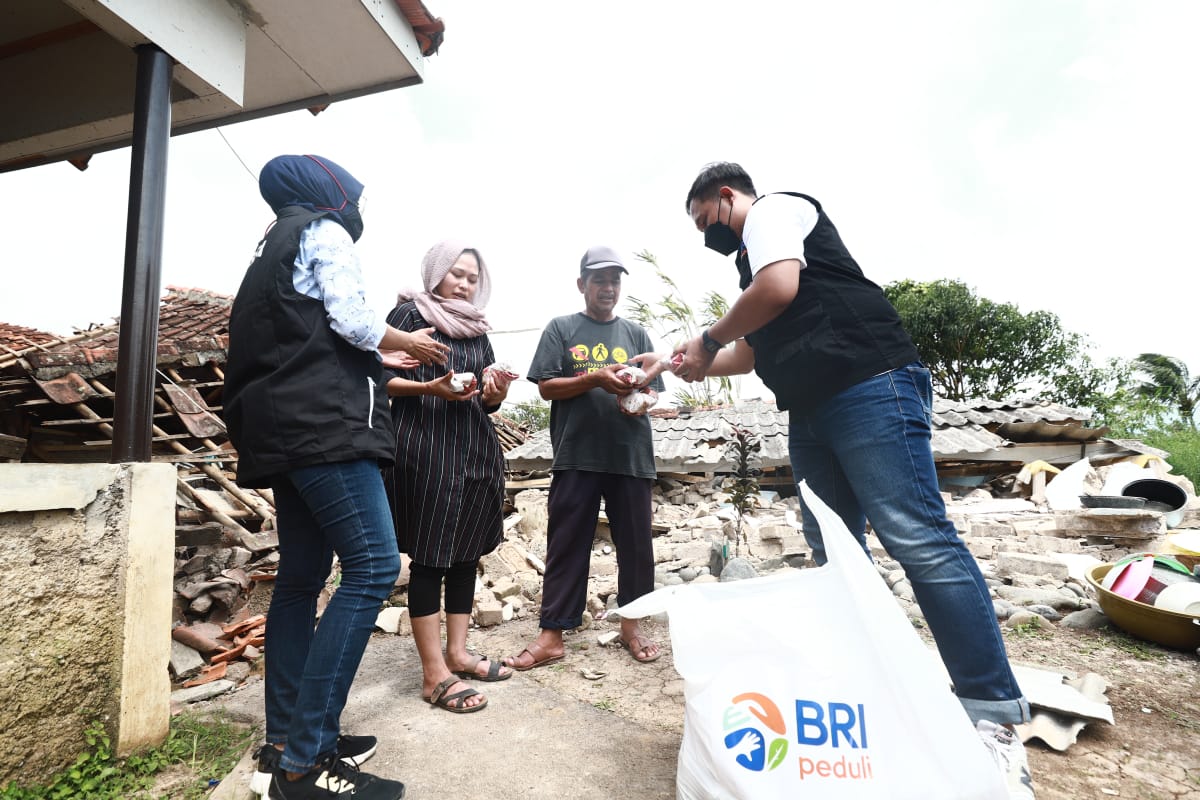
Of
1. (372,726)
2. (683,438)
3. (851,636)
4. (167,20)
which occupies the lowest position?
(372,726)

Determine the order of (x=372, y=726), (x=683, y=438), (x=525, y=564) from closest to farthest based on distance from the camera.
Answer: (x=372, y=726)
(x=525, y=564)
(x=683, y=438)

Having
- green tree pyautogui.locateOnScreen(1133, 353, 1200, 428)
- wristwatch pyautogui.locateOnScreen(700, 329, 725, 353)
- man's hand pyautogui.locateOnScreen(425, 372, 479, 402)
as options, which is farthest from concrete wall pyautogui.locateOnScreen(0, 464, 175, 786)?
green tree pyautogui.locateOnScreen(1133, 353, 1200, 428)

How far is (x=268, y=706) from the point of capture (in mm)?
1967

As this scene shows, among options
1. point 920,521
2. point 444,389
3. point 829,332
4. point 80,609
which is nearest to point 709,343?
point 829,332

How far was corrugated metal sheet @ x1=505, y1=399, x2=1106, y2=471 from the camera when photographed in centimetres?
805

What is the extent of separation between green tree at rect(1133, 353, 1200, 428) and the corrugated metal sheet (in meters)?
22.8

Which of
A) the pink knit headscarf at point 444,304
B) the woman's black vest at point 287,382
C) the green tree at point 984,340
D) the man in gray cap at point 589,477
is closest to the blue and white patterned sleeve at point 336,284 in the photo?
the woman's black vest at point 287,382

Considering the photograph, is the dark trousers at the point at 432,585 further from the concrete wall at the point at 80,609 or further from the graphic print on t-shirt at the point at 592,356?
the graphic print on t-shirt at the point at 592,356

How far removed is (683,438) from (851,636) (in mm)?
7426

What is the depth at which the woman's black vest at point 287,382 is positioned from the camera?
172 cm

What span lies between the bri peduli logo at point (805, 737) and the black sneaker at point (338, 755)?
122 centimetres

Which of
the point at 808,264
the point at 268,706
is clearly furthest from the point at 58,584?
the point at 808,264

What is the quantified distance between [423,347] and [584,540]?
1392 millimetres

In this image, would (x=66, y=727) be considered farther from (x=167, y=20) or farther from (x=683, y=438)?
(x=683, y=438)
